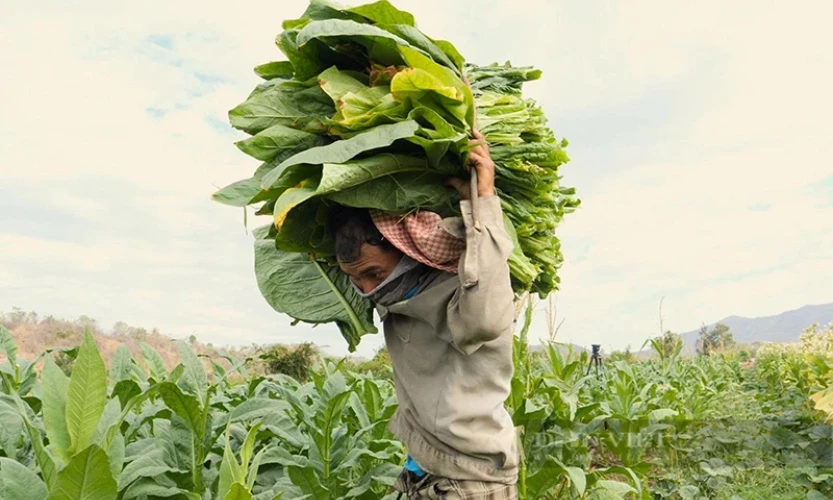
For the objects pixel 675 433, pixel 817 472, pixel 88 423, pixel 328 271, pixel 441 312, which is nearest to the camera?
pixel 88 423

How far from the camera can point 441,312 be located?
1973mm

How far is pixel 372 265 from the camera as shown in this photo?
205 cm

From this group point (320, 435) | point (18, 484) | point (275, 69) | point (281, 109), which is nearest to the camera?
point (18, 484)

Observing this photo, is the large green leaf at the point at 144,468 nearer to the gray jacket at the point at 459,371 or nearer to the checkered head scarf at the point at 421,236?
the gray jacket at the point at 459,371

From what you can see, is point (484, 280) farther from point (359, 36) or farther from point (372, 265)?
point (359, 36)

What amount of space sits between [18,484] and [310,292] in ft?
3.66

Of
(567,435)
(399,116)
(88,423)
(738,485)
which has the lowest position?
(738,485)

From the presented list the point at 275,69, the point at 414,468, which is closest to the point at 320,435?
the point at 414,468

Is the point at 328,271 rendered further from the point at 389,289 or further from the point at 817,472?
the point at 817,472

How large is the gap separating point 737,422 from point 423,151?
18.4ft

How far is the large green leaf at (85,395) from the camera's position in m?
1.44

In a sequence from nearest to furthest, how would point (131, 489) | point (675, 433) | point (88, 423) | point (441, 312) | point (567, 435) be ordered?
point (88, 423)
point (131, 489)
point (441, 312)
point (567, 435)
point (675, 433)

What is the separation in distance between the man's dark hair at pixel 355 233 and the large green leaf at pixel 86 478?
3.01 ft

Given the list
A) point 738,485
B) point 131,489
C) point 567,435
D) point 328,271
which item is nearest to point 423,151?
point 328,271
